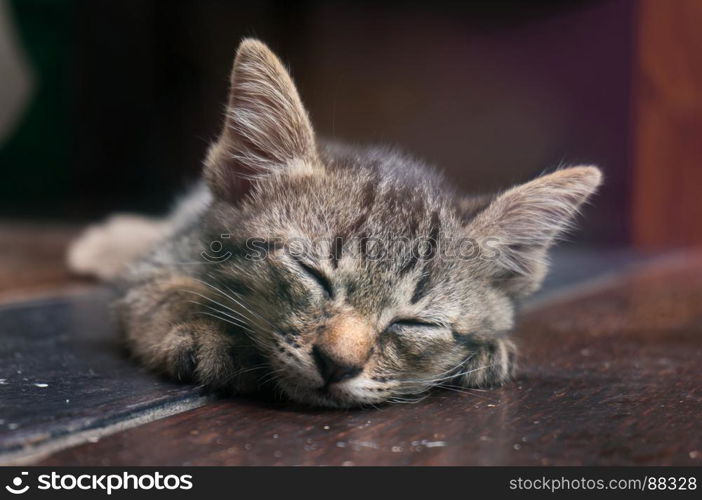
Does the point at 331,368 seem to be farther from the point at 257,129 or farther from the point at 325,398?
the point at 257,129

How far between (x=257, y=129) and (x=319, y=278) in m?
0.43

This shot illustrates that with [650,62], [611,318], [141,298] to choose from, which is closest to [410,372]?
[141,298]

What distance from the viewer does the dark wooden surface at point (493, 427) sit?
106cm

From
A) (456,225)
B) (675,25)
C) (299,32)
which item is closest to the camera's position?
(456,225)

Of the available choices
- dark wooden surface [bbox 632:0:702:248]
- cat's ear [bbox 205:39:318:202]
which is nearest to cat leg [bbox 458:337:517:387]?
cat's ear [bbox 205:39:318:202]

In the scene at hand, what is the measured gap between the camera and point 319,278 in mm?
1411

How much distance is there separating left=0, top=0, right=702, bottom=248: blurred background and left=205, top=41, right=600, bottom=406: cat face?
1.74 metres

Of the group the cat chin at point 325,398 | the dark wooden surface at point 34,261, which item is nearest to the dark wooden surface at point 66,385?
the cat chin at point 325,398

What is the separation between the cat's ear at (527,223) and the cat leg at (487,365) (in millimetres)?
167

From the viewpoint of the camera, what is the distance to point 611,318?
7.70 ft

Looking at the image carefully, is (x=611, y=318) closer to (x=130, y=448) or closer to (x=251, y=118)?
(x=251, y=118)

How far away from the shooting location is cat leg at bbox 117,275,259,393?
1412mm

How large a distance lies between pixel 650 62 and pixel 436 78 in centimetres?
134
